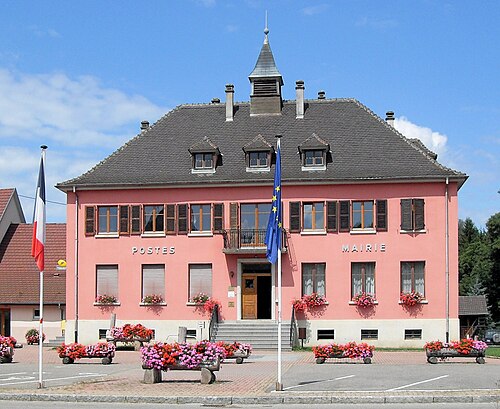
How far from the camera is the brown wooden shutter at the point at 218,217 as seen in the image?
129ft

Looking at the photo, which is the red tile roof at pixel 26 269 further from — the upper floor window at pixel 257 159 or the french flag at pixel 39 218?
the french flag at pixel 39 218

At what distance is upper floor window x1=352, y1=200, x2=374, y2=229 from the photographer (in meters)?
38.7

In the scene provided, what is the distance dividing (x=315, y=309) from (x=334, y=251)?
2676mm

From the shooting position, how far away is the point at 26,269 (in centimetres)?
4819

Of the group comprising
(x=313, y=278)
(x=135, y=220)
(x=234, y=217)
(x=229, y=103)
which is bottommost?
(x=313, y=278)

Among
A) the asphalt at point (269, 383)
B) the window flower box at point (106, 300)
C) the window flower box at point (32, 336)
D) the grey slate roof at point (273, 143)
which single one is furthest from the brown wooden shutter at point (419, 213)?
the window flower box at point (32, 336)

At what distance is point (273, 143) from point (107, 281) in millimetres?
9949

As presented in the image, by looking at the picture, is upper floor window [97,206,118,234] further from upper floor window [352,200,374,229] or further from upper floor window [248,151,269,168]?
upper floor window [352,200,374,229]

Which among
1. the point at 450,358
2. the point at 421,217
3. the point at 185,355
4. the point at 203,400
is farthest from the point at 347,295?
the point at 203,400

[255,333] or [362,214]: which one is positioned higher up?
[362,214]

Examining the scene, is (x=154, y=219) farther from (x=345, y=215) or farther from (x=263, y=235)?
(x=345, y=215)

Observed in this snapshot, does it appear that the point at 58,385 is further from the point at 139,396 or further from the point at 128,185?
the point at 128,185

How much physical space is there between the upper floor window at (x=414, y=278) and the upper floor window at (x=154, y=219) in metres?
11.1

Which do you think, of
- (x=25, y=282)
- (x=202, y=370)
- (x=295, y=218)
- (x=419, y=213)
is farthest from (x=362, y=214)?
(x=25, y=282)
